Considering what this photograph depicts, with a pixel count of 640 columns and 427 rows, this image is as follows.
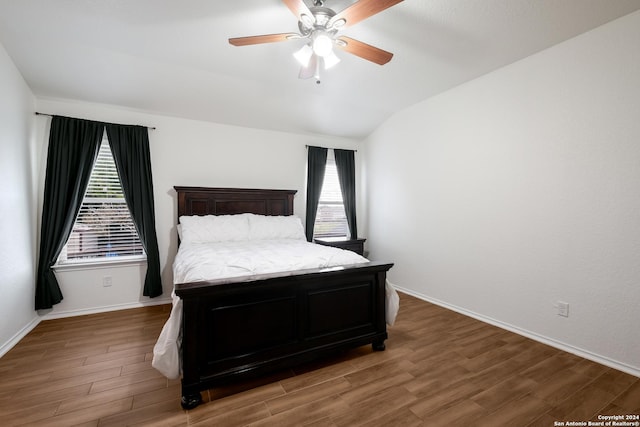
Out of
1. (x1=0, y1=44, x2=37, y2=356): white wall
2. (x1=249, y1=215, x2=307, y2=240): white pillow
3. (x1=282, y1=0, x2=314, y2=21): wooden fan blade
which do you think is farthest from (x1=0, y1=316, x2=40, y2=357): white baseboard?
(x1=282, y1=0, x2=314, y2=21): wooden fan blade

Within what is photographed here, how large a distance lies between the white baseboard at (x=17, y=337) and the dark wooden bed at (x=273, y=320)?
1.86 m

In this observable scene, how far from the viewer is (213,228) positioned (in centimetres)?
335

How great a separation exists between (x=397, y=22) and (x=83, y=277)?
4.16m

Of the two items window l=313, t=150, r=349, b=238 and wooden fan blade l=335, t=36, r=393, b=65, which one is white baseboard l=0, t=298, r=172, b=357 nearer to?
window l=313, t=150, r=349, b=238

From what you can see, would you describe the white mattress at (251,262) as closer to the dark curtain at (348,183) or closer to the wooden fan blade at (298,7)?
the wooden fan blade at (298,7)

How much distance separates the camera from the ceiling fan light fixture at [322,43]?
1911mm

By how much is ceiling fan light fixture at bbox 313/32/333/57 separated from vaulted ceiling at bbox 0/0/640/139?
1.54 feet

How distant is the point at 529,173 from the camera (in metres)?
2.64


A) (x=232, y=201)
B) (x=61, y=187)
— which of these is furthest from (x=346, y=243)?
(x=61, y=187)

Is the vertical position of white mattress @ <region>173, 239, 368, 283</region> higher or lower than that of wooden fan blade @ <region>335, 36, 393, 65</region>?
lower

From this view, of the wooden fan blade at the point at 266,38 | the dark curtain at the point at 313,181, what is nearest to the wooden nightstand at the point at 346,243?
the dark curtain at the point at 313,181

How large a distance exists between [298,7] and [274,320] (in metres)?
2.06

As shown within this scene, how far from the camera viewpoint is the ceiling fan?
5.58 feet

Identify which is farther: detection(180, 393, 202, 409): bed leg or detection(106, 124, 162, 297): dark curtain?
detection(106, 124, 162, 297): dark curtain
